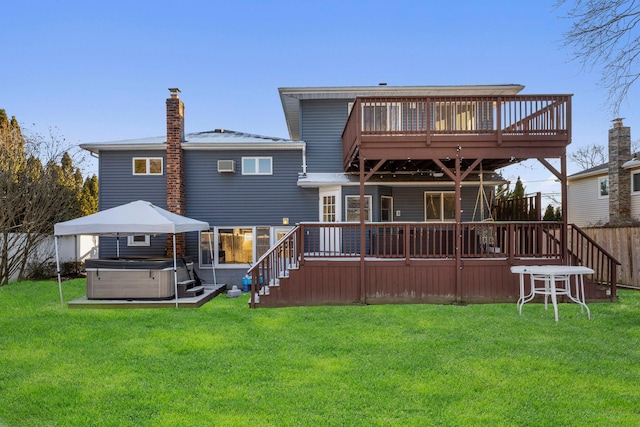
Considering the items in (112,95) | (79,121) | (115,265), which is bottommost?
(115,265)

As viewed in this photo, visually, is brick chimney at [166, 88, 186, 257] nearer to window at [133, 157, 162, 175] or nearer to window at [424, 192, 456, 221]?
window at [133, 157, 162, 175]

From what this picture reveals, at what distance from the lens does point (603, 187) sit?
60.7 feet

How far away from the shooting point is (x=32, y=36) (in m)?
14.8

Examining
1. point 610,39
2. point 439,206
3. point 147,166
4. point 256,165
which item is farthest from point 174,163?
point 610,39

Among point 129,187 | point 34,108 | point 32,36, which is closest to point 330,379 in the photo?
point 129,187

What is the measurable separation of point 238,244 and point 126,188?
4.26m

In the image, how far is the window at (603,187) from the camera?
18172 millimetres

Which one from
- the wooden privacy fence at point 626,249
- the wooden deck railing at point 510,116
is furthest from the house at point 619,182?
the wooden deck railing at point 510,116

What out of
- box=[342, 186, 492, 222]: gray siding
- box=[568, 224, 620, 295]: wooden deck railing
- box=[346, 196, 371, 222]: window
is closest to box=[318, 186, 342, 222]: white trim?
box=[346, 196, 371, 222]: window

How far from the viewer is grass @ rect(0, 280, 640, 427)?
11.7 feet

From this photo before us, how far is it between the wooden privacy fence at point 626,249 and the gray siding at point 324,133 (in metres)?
8.78

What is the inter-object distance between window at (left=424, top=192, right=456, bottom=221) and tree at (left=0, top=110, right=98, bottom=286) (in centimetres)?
1352

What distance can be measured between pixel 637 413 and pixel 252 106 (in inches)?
1017

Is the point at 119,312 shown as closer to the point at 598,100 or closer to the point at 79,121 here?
the point at 598,100
